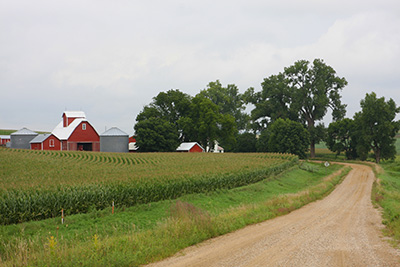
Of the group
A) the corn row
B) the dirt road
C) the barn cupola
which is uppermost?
the barn cupola

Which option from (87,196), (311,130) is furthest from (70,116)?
(87,196)

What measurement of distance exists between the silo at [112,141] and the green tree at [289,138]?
110 ft

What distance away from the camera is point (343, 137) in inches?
3319

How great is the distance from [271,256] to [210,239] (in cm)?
323

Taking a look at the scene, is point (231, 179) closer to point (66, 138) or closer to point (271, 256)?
point (271, 256)

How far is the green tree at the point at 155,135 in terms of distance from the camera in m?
71.6

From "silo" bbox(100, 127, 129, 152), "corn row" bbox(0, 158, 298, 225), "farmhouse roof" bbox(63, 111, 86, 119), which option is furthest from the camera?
"farmhouse roof" bbox(63, 111, 86, 119)

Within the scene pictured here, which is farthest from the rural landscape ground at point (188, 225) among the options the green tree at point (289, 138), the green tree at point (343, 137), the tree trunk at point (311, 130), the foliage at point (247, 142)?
the foliage at point (247, 142)

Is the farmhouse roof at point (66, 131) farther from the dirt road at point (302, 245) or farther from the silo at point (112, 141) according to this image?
the dirt road at point (302, 245)

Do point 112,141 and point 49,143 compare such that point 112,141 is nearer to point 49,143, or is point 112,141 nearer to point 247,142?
point 49,143

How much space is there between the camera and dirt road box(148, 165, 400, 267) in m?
10.8

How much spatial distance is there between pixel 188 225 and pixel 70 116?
Answer: 68217mm

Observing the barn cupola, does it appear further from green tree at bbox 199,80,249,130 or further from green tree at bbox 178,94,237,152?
green tree at bbox 199,80,249,130

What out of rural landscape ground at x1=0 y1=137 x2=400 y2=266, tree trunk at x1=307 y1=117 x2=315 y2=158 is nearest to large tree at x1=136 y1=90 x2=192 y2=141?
tree trunk at x1=307 y1=117 x2=315 y2=158
